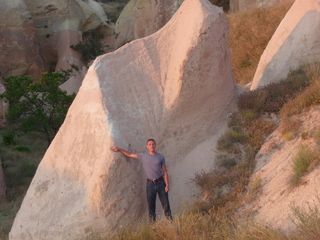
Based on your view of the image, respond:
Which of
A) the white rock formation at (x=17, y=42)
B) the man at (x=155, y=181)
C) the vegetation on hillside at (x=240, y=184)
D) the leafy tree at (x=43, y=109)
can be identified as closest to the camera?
the vegetation on hillside at (x=240, y=184)

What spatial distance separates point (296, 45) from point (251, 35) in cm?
771

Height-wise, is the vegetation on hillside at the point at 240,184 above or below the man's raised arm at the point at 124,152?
below

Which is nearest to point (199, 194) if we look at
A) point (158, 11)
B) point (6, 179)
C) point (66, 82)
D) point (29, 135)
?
point (6, 179)

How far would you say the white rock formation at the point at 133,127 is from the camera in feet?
18.0

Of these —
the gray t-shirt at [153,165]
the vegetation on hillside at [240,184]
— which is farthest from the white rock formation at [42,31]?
the gray t-shirt at [153,165]

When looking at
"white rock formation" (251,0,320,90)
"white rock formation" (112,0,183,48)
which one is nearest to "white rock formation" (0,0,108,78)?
"white rock formation" (112,0,183,48)

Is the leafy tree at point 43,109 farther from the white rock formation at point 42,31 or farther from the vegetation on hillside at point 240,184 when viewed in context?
the white rock formation at point 42,31

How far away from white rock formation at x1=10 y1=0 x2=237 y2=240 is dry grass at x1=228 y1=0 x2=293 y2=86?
28.1 ft

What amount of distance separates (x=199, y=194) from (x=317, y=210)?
217cm

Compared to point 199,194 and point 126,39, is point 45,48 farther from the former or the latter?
point 199,194

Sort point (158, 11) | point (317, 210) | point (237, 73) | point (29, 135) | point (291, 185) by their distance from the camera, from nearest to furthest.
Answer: point (317, 210) < point (291, 185) < point (237, 73) < point (29, 135) < point (158, 11)

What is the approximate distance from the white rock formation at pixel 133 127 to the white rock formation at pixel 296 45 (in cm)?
214

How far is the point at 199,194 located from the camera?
19.1 feet

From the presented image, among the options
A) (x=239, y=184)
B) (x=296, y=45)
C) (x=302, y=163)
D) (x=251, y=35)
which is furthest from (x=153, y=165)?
(x=251, y=35)
